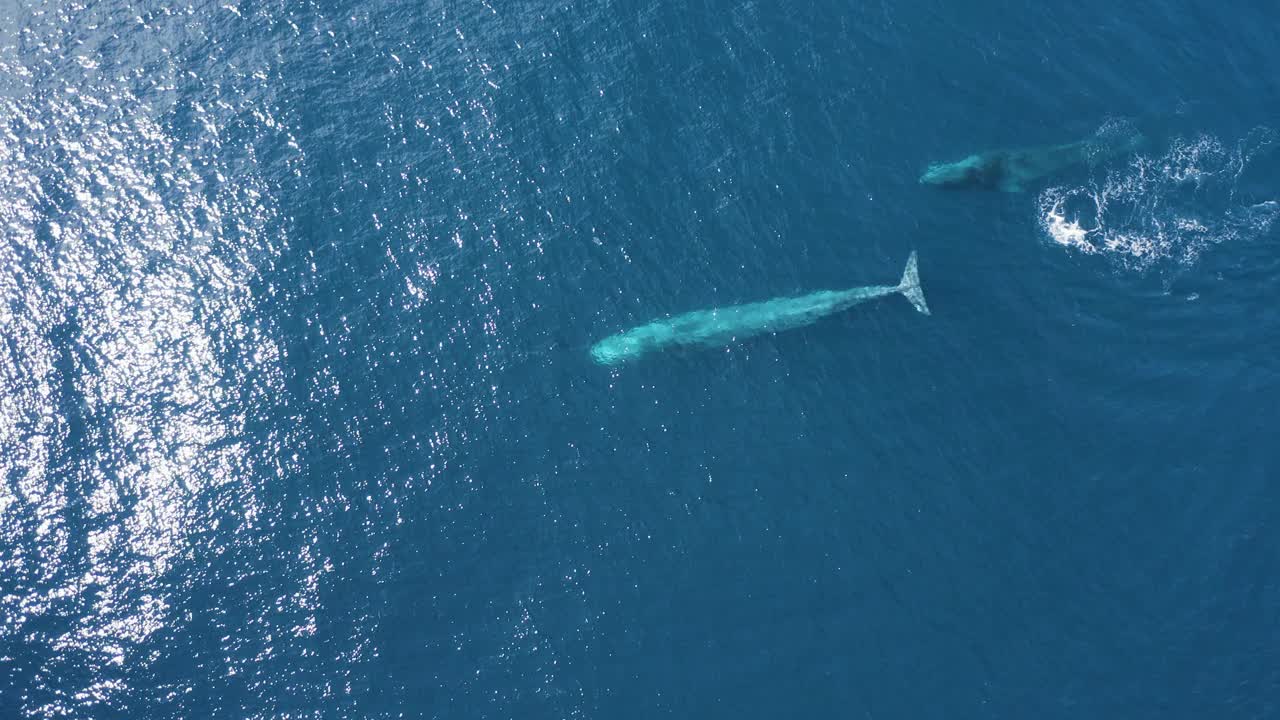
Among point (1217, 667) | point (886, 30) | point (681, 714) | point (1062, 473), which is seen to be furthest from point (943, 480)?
point (886, 30)

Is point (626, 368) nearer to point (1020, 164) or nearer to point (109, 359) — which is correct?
point (1020, 164)

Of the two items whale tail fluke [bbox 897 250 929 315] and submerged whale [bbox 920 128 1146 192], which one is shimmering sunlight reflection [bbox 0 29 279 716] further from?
submerged whale [bbox 920 128 1146 192]

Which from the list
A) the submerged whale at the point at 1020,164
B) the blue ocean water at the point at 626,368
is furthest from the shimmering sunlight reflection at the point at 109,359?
the submerged whale at the point at 1020,164

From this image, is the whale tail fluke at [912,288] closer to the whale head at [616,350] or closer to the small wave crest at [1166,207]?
the small wave crest at [1166,207]

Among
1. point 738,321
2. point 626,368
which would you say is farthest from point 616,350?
point 738,321

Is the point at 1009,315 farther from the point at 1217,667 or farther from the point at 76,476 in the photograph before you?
the point at 76,476
